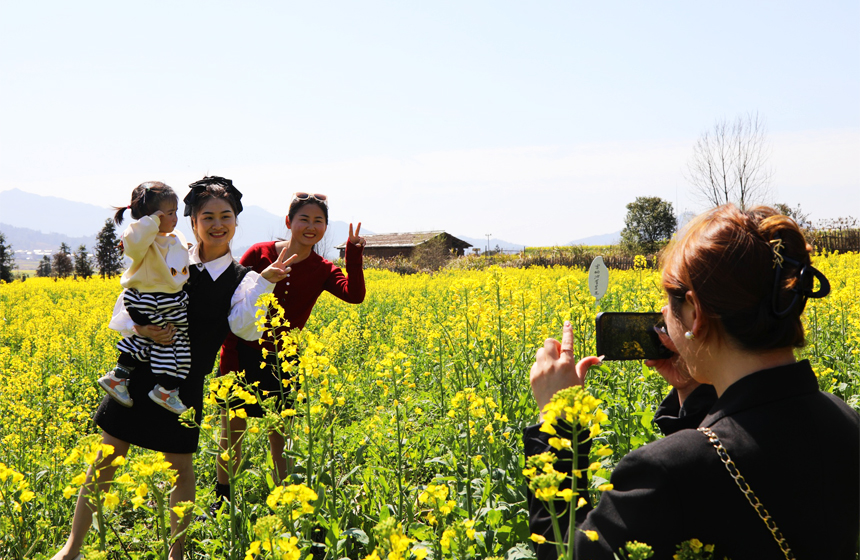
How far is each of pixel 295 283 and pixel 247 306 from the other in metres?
0.61

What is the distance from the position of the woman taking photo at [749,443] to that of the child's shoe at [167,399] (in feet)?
6.87

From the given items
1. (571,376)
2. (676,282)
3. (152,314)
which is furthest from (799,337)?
(152,314)

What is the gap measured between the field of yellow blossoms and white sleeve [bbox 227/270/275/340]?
35 centimetres

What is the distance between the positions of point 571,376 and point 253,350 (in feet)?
7.56

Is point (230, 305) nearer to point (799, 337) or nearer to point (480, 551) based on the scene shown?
point (480, 551)

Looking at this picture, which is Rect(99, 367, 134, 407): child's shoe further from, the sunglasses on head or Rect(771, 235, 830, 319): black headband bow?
Rect(771, 235, 830, 319): black headband bow

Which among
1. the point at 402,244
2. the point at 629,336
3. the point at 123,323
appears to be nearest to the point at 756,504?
the point at 629,336

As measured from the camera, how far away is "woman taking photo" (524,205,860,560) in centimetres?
105

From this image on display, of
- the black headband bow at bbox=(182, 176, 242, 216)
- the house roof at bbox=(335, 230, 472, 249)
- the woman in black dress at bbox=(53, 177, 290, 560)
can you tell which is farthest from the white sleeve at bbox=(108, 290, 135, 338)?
the house roof at bbox=(335, 230, 472, 249)

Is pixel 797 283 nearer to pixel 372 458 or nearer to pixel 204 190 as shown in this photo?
pixel 204 190

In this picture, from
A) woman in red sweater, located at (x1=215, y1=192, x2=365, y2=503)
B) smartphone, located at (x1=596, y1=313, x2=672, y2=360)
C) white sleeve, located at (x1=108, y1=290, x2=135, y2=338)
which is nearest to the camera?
smartphone, located at (x1=596, y1=313, x2=672, y2=360)

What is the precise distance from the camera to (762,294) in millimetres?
1124

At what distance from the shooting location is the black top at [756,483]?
3.44ft

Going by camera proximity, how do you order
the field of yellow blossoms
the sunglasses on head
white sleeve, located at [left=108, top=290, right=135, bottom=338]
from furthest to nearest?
the sunglasses on head → white sleeve, located at [left=108, top=290, right=135, bottom=338] → the field of yellow blossoms
